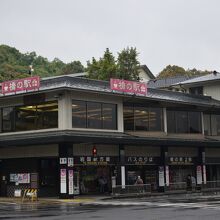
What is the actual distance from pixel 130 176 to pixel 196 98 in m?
11.7

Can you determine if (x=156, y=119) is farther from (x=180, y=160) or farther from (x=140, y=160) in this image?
(x=180, y=160)

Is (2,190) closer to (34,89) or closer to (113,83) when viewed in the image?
(34,89)

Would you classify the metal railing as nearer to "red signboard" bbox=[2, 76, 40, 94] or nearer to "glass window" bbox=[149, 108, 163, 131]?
"glass window" bbox=[149, 108, 163, 131]

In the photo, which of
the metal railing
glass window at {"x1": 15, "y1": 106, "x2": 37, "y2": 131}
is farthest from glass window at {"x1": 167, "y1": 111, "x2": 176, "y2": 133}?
glass window at {"x1": 15, "y1": 106, "x2": 37, "y2": 131}

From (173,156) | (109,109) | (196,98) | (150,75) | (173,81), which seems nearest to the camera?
(109,109)

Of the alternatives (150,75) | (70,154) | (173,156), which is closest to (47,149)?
(70,154)

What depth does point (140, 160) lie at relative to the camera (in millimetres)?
44188

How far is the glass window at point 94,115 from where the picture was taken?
39950mm

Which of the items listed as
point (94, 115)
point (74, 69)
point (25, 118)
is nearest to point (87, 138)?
point (94, 115)

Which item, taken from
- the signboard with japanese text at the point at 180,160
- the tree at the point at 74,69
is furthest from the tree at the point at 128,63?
the tree at the point at 74,69

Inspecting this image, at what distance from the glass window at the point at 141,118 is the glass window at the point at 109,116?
272 centimetres

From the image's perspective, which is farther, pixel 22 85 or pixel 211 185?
pixel 211 185

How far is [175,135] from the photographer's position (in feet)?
157

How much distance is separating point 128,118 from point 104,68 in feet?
76.8
